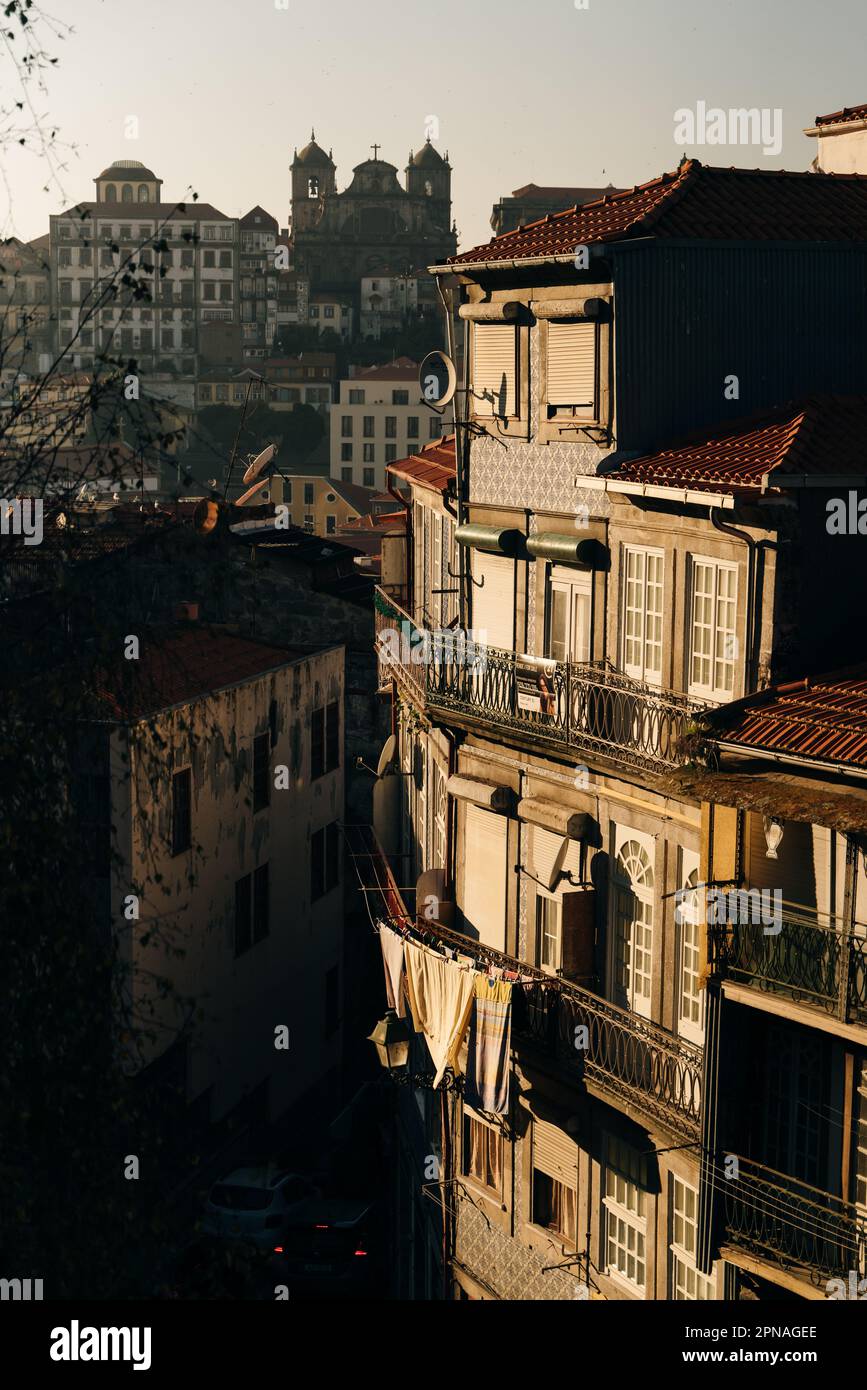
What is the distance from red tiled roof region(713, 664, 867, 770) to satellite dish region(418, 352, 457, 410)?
287 inches

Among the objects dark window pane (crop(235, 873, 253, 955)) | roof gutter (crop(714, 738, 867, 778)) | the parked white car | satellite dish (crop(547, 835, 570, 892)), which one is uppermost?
roof gutter (crop(714, 738, 867, 778))

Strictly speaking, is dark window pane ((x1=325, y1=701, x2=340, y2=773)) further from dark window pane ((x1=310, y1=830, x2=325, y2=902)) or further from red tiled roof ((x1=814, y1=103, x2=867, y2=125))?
red tiled roof ((x1=814, y1=103, x2=867, y2=125))

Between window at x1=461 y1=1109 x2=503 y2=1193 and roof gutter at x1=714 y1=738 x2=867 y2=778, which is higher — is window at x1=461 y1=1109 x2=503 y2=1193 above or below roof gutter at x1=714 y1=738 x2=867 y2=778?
below

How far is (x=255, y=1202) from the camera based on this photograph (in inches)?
1158

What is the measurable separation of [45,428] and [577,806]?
10744 mm

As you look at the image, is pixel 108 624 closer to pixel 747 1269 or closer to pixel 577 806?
pixel 747 1269

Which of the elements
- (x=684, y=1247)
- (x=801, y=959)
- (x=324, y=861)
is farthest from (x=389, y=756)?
(x=801, y=959)

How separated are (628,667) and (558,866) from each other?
7.83 feet

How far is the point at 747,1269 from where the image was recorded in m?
16.2

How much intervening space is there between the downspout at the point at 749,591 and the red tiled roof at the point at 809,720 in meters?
→ 0.80

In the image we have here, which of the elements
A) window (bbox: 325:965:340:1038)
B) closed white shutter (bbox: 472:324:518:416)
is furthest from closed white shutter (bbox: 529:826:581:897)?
window (bbox: 325:965:340:1038)

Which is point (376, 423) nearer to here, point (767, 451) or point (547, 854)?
point (547, 854)

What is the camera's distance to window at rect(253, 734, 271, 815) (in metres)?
31.9
